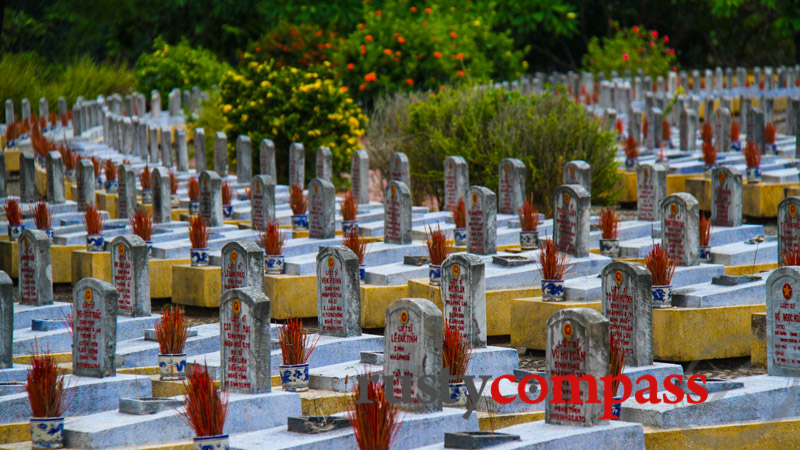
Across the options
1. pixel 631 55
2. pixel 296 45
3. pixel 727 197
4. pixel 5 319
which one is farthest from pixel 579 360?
pixel 631 55

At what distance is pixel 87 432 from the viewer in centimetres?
618

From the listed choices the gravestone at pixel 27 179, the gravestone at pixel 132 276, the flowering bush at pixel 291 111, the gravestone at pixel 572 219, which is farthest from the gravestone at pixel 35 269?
the flowering bush at pixel 291 111

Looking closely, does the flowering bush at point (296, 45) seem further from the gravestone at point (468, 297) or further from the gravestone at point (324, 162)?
the gravestone at point (468, 297)

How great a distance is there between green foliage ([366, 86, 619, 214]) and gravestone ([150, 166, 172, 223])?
131 inches

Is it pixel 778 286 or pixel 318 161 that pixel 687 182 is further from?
pixel 778 286

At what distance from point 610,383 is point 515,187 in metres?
6.56

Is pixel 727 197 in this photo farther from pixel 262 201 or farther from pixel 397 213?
pixel 262 201

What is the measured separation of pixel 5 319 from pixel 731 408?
4258 mm

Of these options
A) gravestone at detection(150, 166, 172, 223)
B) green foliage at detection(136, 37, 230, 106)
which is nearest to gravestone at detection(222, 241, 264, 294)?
gravestone at detection(150, 166, 172, 223)

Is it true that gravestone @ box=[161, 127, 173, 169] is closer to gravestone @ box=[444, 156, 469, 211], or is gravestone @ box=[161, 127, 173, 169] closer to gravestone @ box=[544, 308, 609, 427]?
gravestone @ box=[444, 156, 469, 211]

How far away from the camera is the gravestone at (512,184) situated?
12484 mm

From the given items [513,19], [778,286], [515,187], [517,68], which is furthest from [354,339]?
[513,19]

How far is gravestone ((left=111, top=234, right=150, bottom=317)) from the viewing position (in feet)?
29.2

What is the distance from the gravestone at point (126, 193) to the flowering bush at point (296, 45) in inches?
437
